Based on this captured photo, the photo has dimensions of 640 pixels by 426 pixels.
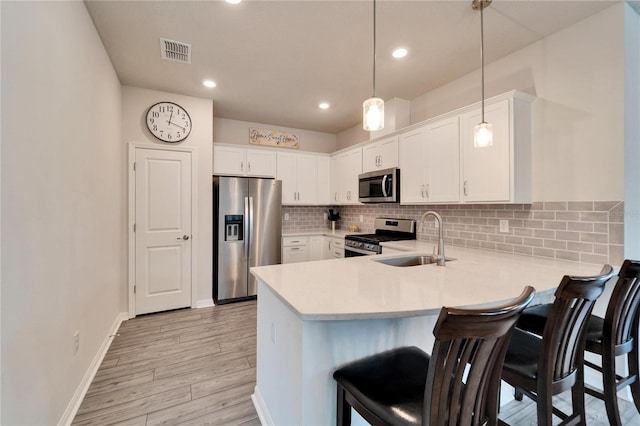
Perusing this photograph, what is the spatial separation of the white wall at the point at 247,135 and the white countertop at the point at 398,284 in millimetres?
3306

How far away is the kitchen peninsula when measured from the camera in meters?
1.20

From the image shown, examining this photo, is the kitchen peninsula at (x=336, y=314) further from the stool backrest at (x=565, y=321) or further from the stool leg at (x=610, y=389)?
the stool leg at (x=610, y=389)

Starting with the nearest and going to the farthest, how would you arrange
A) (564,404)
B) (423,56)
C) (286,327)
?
1. (286,327)
2. (564,404)
3. (423,56)

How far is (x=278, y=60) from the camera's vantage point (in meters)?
2.83

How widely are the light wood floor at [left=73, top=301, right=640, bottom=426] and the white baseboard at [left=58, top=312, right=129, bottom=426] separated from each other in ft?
0.11

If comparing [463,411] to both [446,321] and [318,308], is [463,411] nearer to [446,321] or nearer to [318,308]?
[446,321]

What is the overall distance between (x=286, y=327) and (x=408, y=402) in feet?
2.12

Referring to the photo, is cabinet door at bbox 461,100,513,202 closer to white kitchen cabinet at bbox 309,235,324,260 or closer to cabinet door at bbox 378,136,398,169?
cabinet door at bbox 378,136,398,169

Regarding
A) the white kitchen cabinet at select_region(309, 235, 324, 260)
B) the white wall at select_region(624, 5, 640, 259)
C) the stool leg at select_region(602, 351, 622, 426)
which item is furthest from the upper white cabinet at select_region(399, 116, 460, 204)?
the white kitchen cabinet at select_region(309, 235, 324, 260)

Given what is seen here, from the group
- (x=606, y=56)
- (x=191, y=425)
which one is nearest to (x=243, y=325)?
(x=191, y=425)

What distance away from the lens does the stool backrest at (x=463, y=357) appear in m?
0.80

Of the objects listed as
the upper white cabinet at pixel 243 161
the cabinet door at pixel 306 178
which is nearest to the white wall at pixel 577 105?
the cabinet door at pixel 306 178

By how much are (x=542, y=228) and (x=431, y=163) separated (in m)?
1.15

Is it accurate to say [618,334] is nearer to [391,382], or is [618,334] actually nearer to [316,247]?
[391,382]
